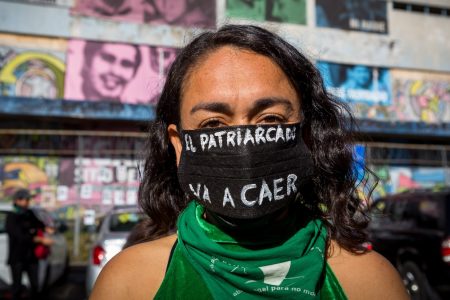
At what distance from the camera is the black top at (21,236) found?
6.59m

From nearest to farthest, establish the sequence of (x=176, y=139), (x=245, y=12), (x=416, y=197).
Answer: (x=176, y=139) → (x=416, y=197) → (x=245, y=12)

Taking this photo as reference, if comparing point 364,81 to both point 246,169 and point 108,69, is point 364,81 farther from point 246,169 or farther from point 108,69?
point 246,169

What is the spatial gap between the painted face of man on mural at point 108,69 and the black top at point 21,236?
27.4 ft

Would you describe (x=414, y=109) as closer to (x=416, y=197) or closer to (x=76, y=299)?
(x=416, y=197)

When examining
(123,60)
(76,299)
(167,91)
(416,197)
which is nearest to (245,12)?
(123,60)

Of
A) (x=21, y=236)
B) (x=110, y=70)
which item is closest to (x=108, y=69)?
(x=110, y=70)

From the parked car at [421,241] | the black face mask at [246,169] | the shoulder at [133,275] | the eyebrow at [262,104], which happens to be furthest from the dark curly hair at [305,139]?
the parked car at [421,241]

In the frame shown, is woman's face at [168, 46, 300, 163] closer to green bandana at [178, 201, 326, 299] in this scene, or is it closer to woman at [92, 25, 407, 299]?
woman at [92, 25, 407, 299]

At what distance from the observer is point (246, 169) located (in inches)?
58.4

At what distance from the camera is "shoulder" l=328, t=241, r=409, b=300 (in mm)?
1522

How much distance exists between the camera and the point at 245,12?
657 inches

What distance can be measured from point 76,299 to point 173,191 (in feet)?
22.8

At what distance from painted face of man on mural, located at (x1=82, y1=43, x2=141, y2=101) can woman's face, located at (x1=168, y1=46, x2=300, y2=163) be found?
13.8m

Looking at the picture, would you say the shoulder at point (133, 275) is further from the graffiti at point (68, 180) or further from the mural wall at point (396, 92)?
the mural wall at point (396, 92)
